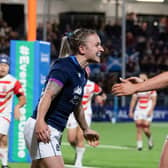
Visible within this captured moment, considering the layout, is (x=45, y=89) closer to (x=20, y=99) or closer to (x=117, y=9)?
(x=20, y=99)

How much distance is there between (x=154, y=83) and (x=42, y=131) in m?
1.18

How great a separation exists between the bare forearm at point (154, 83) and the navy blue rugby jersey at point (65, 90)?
2.77 ft

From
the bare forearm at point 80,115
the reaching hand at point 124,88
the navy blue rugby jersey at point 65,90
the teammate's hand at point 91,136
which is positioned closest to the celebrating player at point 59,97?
the navy blue rugby jersey at point 65,90

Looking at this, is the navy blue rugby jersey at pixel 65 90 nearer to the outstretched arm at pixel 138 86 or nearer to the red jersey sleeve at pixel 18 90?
the outstretched arm at pixel 138 86

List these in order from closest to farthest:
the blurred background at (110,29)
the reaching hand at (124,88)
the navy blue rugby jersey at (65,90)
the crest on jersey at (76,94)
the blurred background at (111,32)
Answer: the reaching hand at (124,88), the navy blue rugby jersey at (65,90), the crest on jersey at (76,94), the blurred background at (111,32), the blurred background at (110,29)

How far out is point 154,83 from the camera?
7066 millimetres

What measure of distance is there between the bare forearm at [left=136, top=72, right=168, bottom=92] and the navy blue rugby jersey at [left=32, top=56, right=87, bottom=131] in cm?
84

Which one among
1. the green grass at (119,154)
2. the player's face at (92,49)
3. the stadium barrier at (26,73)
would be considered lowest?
the green grass at (119,154)

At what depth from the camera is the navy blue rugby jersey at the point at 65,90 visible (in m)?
7.46

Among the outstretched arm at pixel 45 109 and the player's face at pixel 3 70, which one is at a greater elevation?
the outstretched arm at pixel 45 109

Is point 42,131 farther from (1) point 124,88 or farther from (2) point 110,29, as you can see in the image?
(2) point 110,29

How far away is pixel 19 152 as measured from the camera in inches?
594

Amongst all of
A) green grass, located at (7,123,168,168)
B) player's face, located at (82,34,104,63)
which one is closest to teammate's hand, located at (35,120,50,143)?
player's face, located at (82,34,104,63)

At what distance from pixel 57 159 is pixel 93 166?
667 cm
